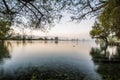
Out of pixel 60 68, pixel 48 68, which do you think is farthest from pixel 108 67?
pixel 48 68

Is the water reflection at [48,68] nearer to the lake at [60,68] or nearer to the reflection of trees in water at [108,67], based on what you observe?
the lake at [60,68]

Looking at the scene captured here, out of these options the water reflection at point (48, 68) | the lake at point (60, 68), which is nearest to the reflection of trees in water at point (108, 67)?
the lake at point (60, 68)

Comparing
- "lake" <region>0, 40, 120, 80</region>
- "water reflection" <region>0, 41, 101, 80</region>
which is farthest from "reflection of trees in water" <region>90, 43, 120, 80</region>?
"water reflection" <region>0, 41, 101, 80</region>

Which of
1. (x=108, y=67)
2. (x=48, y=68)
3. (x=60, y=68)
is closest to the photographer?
(x=48, y=68)

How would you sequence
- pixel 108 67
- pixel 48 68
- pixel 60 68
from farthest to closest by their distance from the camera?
pixel 108 67, pixel 60 68, pixel 48 68

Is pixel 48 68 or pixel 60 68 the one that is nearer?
pixel 48 68

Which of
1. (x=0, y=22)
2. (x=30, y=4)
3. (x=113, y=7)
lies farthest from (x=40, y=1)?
(x=113, y=7)

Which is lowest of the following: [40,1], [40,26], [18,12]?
[40,26]

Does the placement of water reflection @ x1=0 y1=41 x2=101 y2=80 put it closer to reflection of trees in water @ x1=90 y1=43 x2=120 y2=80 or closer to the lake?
the lake

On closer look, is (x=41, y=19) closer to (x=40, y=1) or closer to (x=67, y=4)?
(x=40, y=1)

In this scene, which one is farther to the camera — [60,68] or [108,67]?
[108,67]

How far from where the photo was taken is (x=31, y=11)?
9.62 meters

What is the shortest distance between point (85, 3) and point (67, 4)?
10.4ft

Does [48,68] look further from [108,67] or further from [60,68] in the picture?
[108,67]
